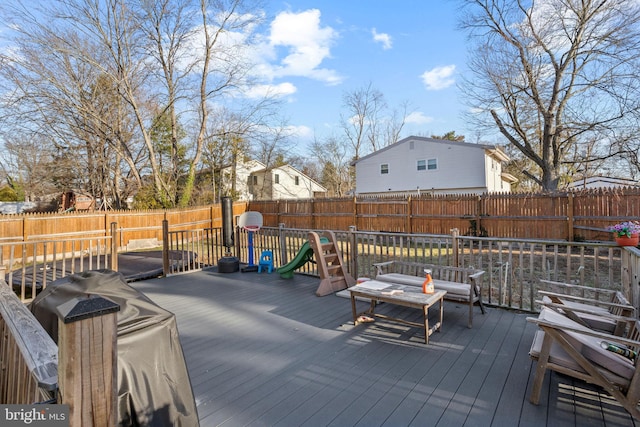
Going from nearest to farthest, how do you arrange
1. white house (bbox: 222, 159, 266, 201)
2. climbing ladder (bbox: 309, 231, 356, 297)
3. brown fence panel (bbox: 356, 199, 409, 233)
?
1. climbing ladder (bbox: 309, 231, 356, 297)
2. brown fence panel (bbox: 356, 199, 409, 233)
3. white house (bbox: 222, 159, 266, 201)

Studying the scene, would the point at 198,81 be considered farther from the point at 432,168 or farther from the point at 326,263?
the point at 326,263

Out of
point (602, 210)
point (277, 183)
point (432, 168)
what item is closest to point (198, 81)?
point (277, 183)

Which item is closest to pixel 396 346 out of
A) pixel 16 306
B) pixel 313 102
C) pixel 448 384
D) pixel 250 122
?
pixel 448 384

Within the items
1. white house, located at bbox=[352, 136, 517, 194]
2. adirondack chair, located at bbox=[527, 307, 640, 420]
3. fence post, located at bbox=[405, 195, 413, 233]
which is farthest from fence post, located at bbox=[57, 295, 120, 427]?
Answer: white house, located at bbox=[352, 136, 517, 194]

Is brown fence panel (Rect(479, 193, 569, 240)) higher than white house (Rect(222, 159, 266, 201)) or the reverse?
the reverse

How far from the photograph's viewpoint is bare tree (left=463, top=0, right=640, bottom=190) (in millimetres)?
11898

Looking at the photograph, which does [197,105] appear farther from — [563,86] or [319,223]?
[563,86]

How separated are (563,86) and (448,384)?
15418mm

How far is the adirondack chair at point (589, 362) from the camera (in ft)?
6.74

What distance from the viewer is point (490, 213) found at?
457 inches

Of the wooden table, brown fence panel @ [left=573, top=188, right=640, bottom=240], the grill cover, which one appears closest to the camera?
the grill cover

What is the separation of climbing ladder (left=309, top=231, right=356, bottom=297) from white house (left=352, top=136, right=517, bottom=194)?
48.5 feet

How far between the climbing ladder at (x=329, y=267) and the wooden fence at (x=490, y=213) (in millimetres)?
8223

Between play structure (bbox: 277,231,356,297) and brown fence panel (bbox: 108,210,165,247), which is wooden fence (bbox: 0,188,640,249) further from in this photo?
play structure (bbox: 277,231,356,297)
